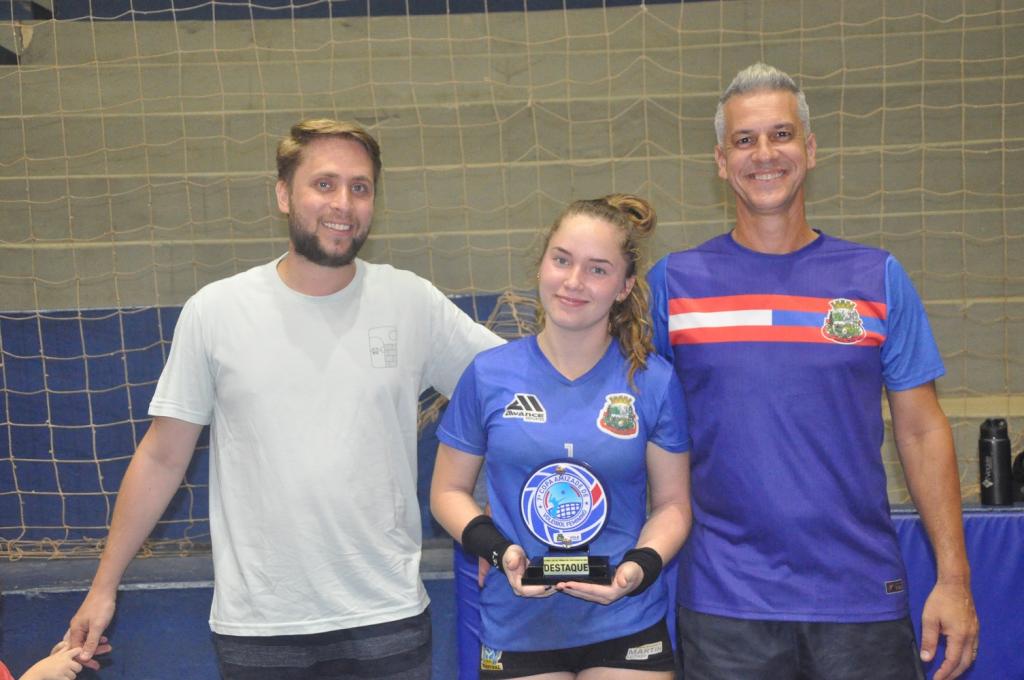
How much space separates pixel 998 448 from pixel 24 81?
5.37m

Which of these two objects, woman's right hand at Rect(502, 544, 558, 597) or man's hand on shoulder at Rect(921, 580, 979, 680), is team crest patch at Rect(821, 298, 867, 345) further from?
woman's right hand at Rect(502, 544, 558, 597)

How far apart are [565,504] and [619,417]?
20 cm

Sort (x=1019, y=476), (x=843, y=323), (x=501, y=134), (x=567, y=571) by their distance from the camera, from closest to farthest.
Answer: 1. (x=567, y=571)
2. (x=843, y=323)
3. (x=1019, y=476)
4. (x=501, y=134)

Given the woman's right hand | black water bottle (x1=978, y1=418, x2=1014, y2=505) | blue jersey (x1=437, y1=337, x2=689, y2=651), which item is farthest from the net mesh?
the woman's right hand

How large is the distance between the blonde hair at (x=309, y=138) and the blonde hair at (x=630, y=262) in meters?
0.48

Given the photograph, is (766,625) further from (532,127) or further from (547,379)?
(532,127)

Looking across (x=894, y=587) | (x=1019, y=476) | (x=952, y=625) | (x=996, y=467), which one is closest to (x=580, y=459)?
(x=894, y=587)

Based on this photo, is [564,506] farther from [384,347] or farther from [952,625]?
[952,625]

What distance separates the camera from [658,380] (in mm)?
1863

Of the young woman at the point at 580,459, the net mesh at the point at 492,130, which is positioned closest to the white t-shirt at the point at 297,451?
the young woman at the point at 580,459

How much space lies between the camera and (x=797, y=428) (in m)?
1.84

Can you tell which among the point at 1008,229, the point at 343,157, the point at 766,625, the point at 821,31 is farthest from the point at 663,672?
the point at 821,31

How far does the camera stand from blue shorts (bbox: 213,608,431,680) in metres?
1.99

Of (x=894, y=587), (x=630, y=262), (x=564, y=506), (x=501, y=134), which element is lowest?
(x=894, y=587)
